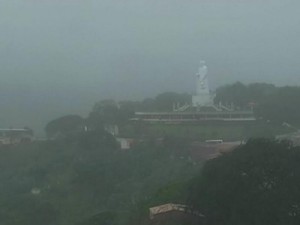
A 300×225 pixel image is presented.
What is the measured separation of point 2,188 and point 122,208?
4.95 meters

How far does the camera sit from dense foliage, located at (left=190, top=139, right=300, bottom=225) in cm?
828

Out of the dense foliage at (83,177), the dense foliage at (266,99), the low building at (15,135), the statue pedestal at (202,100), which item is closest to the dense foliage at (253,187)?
the dense foliage at (83,177)

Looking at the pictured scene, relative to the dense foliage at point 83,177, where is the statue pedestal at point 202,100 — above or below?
above

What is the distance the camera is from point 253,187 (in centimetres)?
860

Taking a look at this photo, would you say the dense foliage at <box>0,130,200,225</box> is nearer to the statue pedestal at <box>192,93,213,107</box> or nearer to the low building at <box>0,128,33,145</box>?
the low building at <box>0,128,33,145</box>

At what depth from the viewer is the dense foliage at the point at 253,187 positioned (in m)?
8.28

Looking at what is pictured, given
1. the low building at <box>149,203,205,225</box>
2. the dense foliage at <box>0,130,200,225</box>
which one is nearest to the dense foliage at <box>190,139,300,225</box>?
the low building at <box>149,203,205,225</box>

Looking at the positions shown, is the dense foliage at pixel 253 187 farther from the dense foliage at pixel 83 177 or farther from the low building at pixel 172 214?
the dense foliage at pixel 83 177

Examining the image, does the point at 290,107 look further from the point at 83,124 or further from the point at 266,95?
the point at 83,124

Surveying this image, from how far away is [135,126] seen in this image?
26250mm

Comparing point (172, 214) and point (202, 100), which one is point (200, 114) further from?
point (172, 214)

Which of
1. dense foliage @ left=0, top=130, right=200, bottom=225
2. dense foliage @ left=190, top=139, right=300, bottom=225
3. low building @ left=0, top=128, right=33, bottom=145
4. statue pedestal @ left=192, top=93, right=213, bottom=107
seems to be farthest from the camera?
statue pedestal @ left=192, top=93, right=213, bottom=107

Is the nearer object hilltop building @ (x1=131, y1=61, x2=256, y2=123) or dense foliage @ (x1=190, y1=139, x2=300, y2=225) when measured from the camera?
dense foliage @ (x1=190, y1=139, x2=300, y2=225)

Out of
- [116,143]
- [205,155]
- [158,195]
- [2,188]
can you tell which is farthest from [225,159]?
[116,143]
